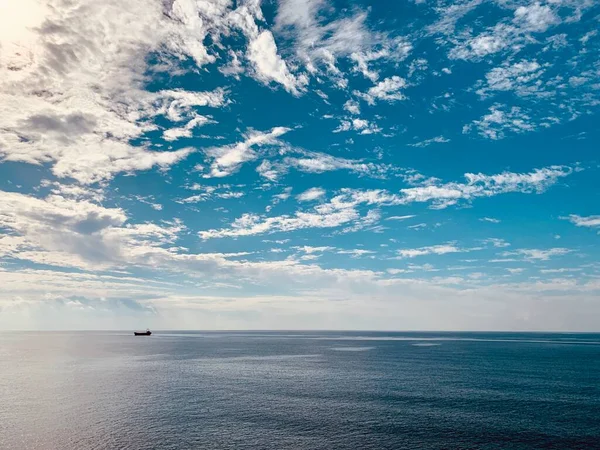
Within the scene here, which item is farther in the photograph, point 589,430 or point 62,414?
point 62,414

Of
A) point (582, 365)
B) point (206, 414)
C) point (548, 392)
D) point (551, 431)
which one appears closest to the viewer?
point (551, 431)

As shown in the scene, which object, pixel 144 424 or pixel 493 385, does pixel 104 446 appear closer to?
pixel 144 424

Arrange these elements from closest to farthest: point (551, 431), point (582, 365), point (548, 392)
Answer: point (551, 431) < point (548, 392) < point (582, 365)

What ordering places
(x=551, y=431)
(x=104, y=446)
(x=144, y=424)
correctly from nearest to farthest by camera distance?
(x=104, y=446) < (x=551, y=431) < (x=144, y=424)

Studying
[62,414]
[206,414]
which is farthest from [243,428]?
[62,414]

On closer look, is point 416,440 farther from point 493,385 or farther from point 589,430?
point 493,385

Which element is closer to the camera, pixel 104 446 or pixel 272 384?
pixel 104 446

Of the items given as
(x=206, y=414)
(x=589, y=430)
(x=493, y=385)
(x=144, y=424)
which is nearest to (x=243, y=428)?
(x=206, y=414)

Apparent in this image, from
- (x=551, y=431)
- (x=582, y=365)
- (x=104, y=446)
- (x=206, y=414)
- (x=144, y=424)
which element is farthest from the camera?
(x=582, y=365)

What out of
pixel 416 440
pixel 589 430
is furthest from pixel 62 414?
pixel 589 430
